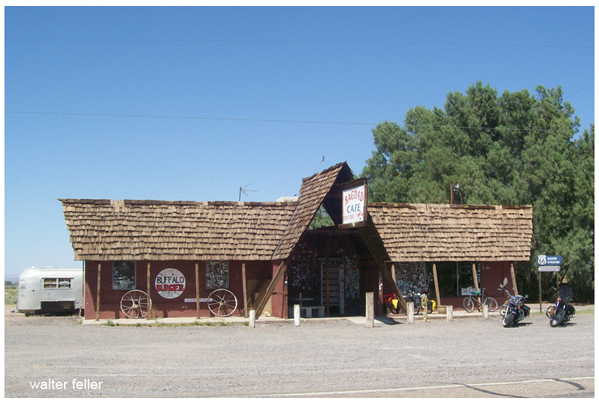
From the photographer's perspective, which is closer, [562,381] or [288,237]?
[562,381]

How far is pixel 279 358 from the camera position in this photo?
1239 cm

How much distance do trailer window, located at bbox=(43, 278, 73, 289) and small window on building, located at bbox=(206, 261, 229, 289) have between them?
6.73 meters

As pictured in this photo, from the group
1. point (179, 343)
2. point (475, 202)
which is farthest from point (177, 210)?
point (475, 202)

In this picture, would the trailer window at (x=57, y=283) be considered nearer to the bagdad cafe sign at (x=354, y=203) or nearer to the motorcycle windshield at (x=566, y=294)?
the bagdad cafe sign at (x=354, y=203)

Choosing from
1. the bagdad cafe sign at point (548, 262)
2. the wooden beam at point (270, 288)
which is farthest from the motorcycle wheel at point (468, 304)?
the wooden beam at point (270, 288)

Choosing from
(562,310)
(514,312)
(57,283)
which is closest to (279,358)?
(514,312)

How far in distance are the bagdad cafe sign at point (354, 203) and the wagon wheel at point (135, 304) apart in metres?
7.78

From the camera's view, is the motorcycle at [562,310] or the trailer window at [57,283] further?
the trailer window at [57,283]

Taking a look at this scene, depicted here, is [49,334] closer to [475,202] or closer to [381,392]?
[381,392]

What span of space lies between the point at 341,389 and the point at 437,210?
17.1 meters

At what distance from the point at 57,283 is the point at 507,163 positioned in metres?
27.4

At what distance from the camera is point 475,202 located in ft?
116

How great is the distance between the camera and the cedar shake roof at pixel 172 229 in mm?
21344

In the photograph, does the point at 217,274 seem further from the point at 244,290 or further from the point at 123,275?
the point at 123,275
